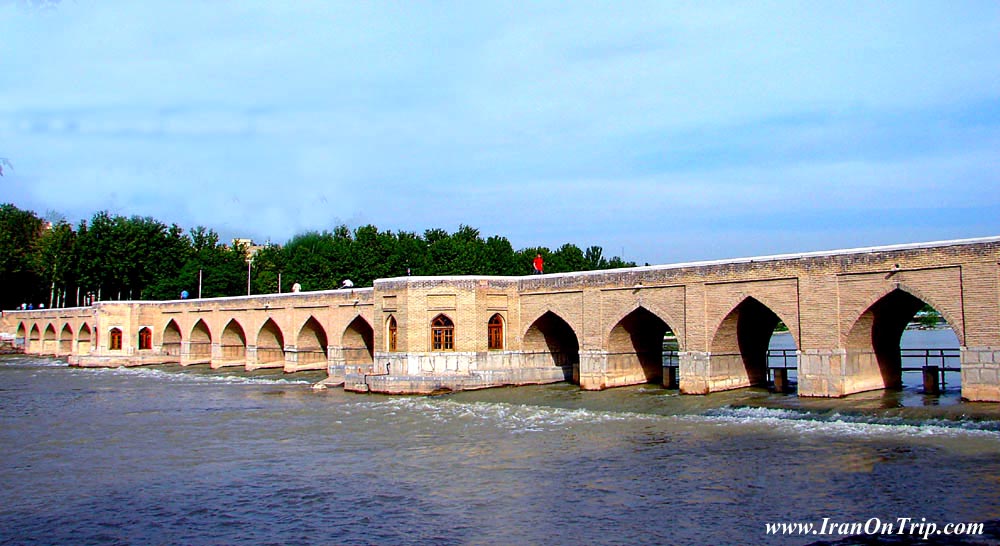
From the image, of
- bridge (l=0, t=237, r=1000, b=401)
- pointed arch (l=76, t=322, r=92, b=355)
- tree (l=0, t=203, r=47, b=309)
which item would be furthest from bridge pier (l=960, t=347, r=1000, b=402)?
tree (l=0, t=203, r=47, b=309)

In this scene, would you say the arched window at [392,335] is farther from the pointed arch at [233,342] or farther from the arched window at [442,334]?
the pointed arch at [233,342]

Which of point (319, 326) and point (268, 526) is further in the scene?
point (319, 326)

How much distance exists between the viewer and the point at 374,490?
46.8 feet

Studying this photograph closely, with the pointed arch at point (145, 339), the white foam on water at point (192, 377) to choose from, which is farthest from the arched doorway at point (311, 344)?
the pointed arch at point (145, 339)

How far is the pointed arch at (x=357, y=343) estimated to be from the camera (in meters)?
37.4

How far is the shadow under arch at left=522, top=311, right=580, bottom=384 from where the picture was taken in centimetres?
3128

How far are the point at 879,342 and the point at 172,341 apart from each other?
135ft

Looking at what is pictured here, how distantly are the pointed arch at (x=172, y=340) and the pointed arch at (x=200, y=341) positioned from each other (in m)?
2.15

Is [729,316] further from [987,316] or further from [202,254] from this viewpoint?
[202,254]

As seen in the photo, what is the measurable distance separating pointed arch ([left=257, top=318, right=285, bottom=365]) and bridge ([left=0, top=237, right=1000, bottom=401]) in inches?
2.9

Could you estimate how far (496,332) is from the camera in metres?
31.3

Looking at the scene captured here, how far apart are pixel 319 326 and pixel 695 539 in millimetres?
31760

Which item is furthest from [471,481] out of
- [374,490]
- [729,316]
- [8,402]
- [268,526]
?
[8,402]

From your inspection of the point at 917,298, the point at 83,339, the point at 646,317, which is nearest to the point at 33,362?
the point at 83,339
